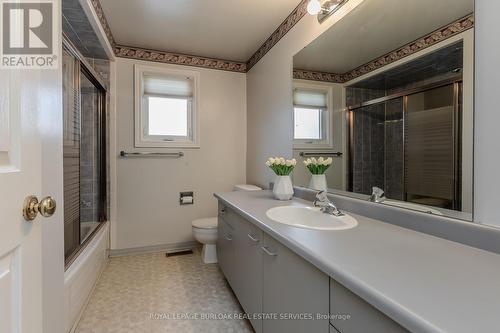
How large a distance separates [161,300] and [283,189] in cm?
122

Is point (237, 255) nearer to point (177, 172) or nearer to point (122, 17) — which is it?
point (177, 172)

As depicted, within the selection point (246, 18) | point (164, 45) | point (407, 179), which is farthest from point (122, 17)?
point (407, 179)

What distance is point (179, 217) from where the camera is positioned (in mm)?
2889

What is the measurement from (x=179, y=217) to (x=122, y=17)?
2.03 meters

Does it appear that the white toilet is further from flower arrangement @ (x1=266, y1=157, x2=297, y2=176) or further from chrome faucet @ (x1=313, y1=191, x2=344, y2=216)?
chrome faucet @ (x1=313, y1=191, x2=344, y2=216)

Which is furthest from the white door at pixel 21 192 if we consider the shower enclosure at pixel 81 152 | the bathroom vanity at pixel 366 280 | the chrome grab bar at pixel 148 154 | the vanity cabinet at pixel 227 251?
the chrome grab bar at pixel 148 154

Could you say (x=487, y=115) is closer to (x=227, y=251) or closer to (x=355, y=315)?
(x=355, y=315)

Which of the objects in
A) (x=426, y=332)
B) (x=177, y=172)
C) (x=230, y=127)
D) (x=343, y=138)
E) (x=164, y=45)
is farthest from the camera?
(x=230, y=127)

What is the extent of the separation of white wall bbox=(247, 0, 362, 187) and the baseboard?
104 centimetres

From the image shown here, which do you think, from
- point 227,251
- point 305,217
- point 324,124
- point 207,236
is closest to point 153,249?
point 207,236

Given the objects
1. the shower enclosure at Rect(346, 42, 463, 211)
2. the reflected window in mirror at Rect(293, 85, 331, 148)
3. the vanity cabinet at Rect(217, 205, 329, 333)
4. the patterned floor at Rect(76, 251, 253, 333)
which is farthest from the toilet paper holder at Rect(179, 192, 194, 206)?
the shower enclosure at Rect(346, 42, 463, 211)

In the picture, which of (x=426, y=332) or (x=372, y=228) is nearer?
(x=426, y=332)

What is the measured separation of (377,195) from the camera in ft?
4.31

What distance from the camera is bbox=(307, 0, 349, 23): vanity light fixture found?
5.18ft
